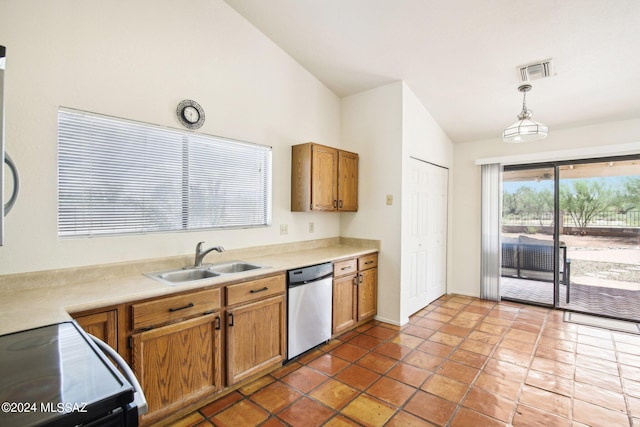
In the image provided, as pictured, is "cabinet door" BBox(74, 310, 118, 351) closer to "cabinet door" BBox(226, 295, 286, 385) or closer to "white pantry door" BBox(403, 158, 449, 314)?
"cabinet door" BBox(226, 295, 286, 385)

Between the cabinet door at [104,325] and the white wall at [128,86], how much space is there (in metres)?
0.65

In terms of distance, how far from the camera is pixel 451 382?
8.30 feet

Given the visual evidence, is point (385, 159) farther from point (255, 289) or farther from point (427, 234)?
point (255, 289)

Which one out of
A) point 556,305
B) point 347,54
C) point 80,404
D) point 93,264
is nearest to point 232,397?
point 93,264

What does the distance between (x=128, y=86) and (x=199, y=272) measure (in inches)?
60.5

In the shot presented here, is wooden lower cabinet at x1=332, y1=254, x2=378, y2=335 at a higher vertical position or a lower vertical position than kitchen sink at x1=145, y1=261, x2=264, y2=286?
lower

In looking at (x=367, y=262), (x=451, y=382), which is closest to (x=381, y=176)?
(x=367, y=262)

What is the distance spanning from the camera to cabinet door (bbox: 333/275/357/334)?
10.8 feet

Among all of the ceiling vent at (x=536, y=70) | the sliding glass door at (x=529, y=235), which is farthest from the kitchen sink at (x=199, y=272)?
the sliding glass door at (x=529, y=235)

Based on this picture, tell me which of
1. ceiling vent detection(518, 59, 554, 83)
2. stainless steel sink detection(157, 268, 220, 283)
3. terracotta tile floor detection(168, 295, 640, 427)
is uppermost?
ceiling vent detection(518, 59, 554, 83)

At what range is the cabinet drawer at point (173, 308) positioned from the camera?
1847 millimetres

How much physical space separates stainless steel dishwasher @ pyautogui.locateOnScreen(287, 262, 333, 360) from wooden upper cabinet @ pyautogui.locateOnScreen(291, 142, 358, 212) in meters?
0.78

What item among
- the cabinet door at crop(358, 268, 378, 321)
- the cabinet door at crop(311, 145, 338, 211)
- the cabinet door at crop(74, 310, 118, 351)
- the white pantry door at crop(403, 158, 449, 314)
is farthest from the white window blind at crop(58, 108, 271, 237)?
the white pantry door at crop(403, 158, 449, 314)

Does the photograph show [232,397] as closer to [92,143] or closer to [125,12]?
[92,143]
